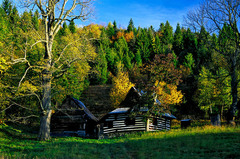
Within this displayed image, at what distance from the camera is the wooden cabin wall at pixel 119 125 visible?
2800 cm

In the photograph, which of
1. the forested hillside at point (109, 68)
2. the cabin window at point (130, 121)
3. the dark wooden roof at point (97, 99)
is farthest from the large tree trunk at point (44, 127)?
the dark wooden roof at point (97, 99)

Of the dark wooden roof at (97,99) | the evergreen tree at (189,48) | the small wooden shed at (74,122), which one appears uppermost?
the evergreen tree at (189,48)

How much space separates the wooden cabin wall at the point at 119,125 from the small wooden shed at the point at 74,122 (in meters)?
2.29

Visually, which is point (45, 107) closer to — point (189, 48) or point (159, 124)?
point (159, 124)

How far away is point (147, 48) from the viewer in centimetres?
8056

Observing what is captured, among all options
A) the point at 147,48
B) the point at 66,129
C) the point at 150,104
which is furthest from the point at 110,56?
the point at 150,104

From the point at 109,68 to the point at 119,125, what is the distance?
145ft

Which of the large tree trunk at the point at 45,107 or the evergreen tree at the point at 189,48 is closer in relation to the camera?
the large tree trunk at the point at 45,107

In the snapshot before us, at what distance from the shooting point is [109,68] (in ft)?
234

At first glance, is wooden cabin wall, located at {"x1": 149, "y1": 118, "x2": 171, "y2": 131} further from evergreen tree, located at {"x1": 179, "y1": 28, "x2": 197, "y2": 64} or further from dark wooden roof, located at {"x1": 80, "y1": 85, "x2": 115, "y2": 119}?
evergreen tree, located at {"x1": 179, "y1": 28, "x2": 197, "y2": 64}

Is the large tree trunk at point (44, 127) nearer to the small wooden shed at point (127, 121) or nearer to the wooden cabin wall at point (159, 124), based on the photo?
the small wooden shed at point (127, 121)

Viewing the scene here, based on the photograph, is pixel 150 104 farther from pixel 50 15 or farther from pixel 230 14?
pixel 50 15

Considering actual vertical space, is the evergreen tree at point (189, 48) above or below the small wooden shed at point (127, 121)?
above

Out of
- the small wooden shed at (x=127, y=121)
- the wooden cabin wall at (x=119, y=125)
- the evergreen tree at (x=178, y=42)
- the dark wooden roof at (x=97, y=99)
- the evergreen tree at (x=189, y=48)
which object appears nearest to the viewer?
the small wooden shed at (x=127, y=121)
